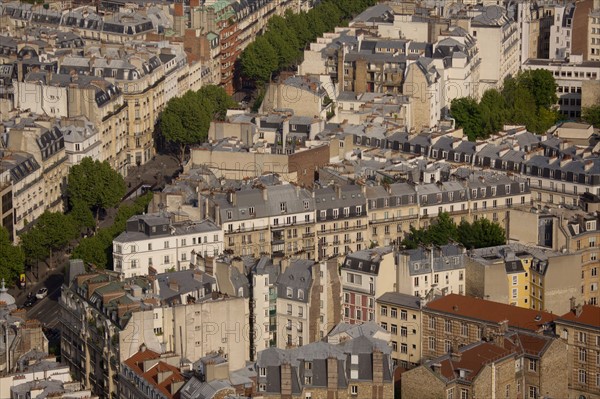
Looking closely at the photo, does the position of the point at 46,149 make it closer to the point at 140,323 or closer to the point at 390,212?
the point at 390,212

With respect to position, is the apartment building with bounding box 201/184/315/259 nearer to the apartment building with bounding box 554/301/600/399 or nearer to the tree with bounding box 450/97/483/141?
the apartment building with bounding box 554/301/600/399

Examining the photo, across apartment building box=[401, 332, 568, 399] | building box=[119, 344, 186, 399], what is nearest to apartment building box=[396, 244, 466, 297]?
apartment building box=[401, 332, 568, 399]

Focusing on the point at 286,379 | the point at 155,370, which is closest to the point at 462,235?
the point at 286,379

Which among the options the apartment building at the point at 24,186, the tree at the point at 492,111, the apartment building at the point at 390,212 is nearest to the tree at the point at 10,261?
the apartment building at the point at 24,186

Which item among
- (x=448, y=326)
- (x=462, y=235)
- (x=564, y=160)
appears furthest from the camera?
(x=564, y=160)

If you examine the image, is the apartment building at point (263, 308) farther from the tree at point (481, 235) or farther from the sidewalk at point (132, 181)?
the sidewalk at point (132, 181)

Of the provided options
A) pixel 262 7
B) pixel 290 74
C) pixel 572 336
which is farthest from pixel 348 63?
pixel 572 336

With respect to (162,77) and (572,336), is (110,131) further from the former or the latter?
(572,336)

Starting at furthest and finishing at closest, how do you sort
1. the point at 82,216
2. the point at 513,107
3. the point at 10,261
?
the point at 513,107, the point at 82,216, the point at 10,261
